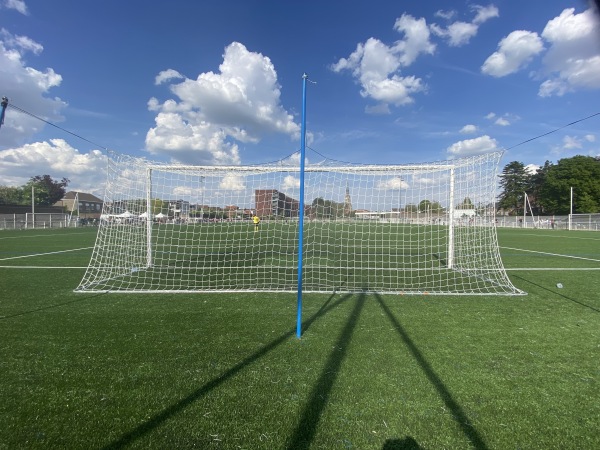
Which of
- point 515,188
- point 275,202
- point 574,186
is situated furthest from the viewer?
point 515,188

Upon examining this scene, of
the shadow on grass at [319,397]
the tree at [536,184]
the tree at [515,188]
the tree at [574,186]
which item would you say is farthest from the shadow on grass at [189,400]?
the tree at [515,188]

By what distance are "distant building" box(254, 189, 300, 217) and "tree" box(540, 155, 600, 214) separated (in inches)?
2654

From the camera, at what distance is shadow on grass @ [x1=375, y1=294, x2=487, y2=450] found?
2.63 meters

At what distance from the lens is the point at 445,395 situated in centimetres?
320

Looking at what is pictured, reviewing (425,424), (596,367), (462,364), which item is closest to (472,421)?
(425,424)

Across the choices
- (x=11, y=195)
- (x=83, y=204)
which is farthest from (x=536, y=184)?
(x=11, y=195)

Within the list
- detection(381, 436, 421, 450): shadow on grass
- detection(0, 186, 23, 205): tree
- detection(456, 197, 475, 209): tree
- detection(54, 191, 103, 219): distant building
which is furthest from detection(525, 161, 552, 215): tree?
detection(0, 186, 23, 205): tree

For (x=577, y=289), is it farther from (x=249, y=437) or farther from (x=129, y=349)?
(x=129, y=349)

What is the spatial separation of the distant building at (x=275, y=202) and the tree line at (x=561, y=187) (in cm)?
5019

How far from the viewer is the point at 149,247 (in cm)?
983

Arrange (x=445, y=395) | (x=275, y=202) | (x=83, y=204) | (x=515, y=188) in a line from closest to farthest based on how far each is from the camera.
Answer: (x=445, y=395) → (x=275, y=202) → (x=515, y=188) → (x=83, y=204)

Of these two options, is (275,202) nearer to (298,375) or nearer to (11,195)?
(298,375)

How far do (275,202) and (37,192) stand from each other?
278 ft

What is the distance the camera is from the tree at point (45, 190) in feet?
247
